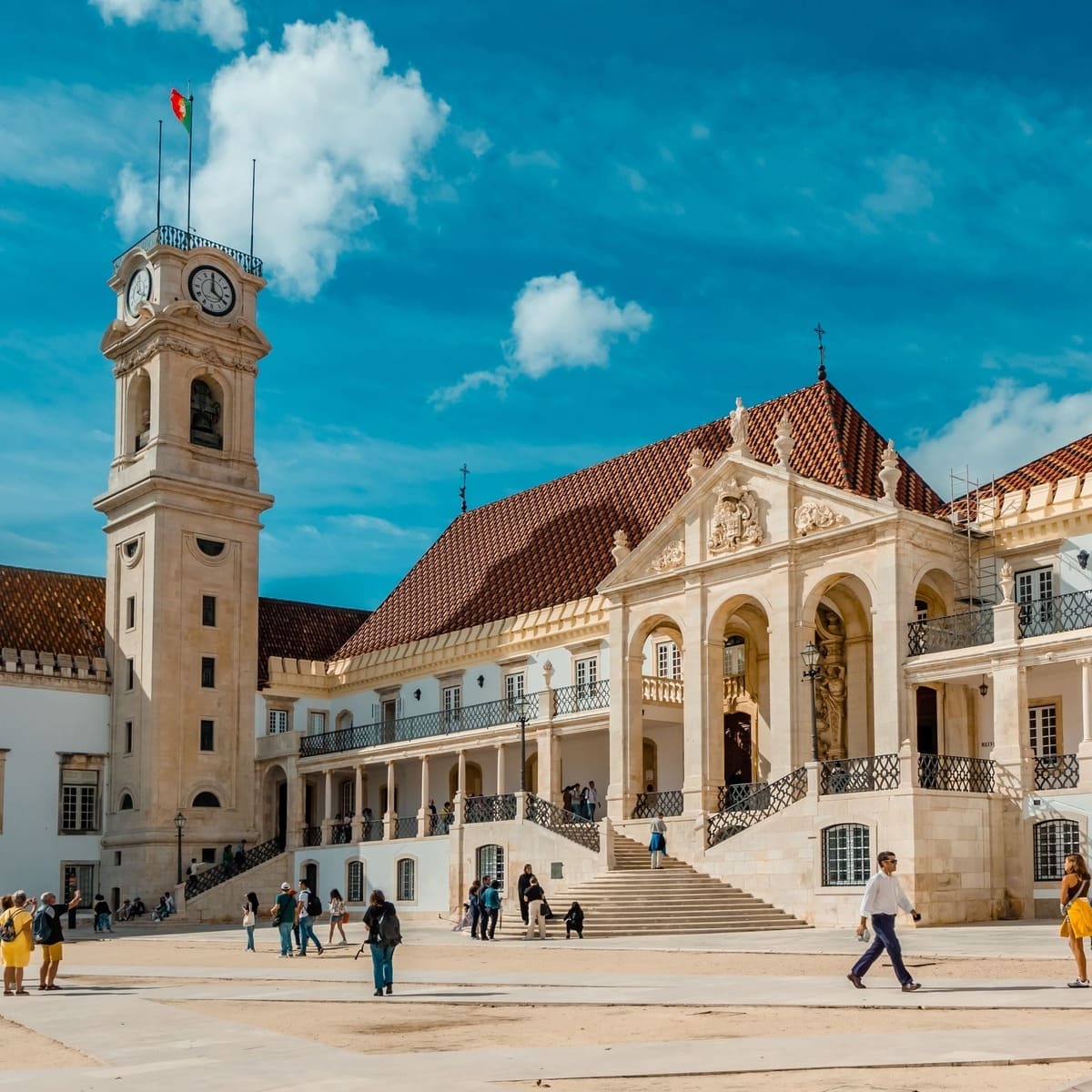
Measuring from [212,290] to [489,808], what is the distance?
2224 cm

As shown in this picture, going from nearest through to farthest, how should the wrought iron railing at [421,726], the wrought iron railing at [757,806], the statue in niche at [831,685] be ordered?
the wrought iron railing at [757,806]
the statue in niche at [831,685]
the wrought iron railing at [421,726]

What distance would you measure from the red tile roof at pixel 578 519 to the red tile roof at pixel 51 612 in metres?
8.39

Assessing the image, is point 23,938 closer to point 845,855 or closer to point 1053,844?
point 845,855

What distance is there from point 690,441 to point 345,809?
15974mm

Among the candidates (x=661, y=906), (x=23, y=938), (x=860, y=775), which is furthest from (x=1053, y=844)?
(x=23, y=938)

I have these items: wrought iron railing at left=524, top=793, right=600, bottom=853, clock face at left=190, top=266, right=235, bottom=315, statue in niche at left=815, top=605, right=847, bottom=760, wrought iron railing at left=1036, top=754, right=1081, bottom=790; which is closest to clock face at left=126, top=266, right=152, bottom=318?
clock face at left=190, top=266, right=235, bottom=315

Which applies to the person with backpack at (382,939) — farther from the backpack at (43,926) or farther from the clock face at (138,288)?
the clock face at (138,288)

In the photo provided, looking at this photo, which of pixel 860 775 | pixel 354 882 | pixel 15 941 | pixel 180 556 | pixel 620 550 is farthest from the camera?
pixel 180 556

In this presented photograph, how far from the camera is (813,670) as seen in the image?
30188 mm

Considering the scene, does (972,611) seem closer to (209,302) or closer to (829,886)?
(829,886)

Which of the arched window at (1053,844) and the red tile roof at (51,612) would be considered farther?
the red tile roof at (51,612)

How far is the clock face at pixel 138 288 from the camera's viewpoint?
49.8 meters

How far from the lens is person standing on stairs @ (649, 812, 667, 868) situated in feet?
101

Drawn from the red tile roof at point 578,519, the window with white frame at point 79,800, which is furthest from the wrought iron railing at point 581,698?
the window with white frame at point 79,800
